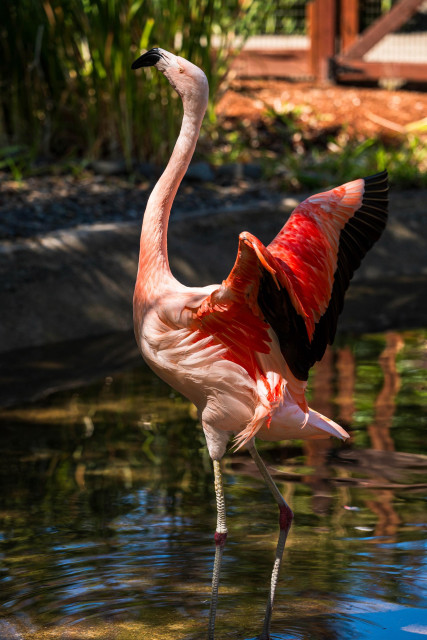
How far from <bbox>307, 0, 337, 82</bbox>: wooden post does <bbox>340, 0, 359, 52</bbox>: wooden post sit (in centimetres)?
14

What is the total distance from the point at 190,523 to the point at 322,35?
820cm

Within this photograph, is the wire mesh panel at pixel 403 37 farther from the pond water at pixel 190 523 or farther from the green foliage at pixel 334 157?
the pond water at pixel 190 523

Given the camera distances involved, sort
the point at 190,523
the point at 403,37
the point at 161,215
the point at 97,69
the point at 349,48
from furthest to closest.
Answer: the point at 403,37 → the point at 349,48 → the point at 97,69 → the point at 190,523 → the point at 161,215

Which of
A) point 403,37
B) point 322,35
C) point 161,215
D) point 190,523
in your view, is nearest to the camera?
point 161,215

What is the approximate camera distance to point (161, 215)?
9.11 ft

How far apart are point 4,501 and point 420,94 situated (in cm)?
803

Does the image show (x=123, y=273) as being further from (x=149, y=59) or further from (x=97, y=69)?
(x=149, y=59)

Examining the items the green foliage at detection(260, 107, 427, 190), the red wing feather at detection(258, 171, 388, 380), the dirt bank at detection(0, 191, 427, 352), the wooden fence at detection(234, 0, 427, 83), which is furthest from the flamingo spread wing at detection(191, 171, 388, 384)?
the wooden fence at detection(234, 0, 427, 83)

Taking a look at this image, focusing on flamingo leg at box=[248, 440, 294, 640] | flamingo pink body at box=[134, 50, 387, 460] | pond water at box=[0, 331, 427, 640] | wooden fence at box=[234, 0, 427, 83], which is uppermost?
wooden fence at box=[234, 0, 427, 83]

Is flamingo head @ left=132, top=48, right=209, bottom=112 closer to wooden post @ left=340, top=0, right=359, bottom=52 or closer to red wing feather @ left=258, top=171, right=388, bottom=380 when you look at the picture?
red wing feather @ left=258, top=171, right=388, bottom=380

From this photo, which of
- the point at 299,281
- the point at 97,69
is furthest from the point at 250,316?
the point at 97,69

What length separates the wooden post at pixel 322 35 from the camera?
33.4 ft

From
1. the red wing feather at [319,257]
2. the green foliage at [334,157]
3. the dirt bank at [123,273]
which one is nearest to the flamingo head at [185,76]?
the red wing feather at [319,257]

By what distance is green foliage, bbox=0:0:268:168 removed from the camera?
21.8 feet
